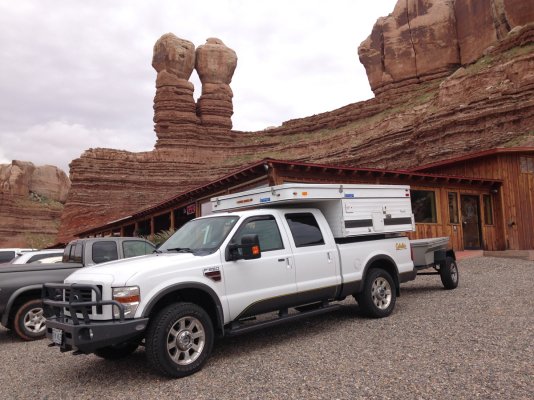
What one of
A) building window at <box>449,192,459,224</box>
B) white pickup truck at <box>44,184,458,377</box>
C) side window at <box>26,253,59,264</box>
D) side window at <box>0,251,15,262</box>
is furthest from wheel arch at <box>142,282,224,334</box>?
side window at <box>0,251,15,262</box>

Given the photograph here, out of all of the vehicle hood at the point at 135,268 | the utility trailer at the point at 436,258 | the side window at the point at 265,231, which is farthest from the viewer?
the utility trailer at the point at 436,258

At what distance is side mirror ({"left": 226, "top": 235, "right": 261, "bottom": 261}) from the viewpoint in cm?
529

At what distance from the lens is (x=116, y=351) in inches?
225

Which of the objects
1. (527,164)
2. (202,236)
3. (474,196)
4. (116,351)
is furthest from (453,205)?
(116,351)

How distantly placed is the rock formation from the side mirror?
208 feet

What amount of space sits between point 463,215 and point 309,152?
101 feet

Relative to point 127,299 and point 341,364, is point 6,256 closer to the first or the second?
point 127,299

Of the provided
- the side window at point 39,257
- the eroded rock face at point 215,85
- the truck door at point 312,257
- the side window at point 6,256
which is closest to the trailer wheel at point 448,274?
the truck door at point 312,257

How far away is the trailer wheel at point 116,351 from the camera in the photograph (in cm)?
562

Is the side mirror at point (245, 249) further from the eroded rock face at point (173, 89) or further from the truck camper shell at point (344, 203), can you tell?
the eroded rock face at point (173, 89)

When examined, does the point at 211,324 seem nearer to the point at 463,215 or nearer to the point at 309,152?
the point at 463,215

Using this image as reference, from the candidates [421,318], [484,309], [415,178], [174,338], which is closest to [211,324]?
[174,338]

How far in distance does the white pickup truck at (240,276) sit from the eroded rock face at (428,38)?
42935mm

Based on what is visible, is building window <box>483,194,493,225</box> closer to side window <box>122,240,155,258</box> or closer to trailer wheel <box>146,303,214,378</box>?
side window <box>122,240,155,258</box>
